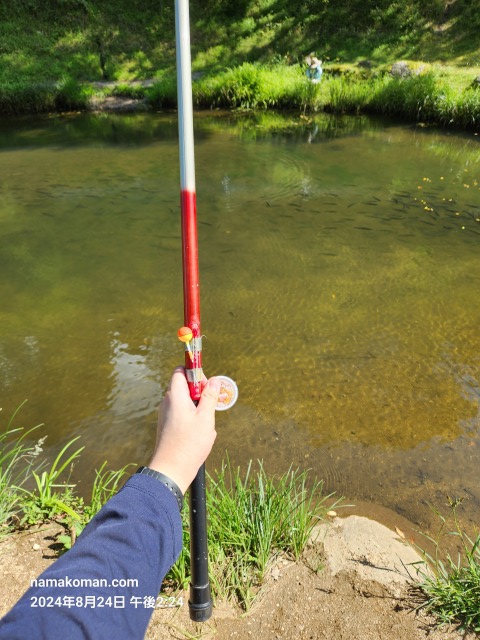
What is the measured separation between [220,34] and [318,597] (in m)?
21.7

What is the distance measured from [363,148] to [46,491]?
33.8 ft

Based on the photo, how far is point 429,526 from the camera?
297cm

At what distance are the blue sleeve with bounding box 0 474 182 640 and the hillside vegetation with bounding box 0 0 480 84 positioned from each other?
18891 mm

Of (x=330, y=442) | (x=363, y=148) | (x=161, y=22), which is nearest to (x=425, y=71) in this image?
(x=363, y=148)

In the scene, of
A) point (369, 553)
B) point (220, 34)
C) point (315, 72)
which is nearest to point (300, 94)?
point (315, 72)

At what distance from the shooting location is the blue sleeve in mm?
Result: 888

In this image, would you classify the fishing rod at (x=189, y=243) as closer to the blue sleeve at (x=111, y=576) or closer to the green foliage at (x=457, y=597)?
the blue sleeve at (x=111, y=576)

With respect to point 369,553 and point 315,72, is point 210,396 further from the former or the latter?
point 315,72

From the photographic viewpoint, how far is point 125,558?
1021 mm

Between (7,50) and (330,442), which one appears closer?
(330,442)

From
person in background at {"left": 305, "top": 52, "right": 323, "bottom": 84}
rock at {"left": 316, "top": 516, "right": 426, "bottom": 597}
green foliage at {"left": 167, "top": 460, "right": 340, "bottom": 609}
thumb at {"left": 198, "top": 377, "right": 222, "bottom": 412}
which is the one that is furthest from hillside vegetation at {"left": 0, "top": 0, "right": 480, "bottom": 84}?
thumb at {"left": 198, "top": 377, "right": 222, "bottom": 412}

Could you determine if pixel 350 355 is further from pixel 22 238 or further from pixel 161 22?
pixel 161 22

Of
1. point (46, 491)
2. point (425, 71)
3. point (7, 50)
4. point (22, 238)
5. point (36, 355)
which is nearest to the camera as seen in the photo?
point (46, 491)

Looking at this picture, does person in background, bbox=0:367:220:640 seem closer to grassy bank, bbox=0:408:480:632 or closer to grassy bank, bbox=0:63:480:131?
grassy bank, bbox=0:408:480:632
